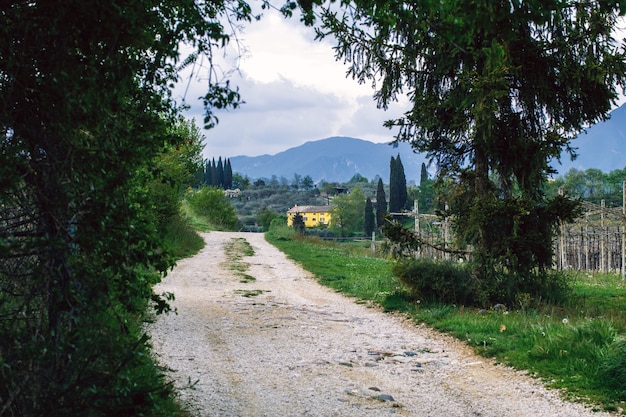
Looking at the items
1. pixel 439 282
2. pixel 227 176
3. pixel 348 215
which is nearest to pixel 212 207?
pixel 439 282

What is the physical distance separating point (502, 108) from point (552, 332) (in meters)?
5.44

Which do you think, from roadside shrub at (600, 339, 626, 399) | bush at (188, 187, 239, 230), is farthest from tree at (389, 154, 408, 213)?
roadside shrub at (600, 339, 626, 399)

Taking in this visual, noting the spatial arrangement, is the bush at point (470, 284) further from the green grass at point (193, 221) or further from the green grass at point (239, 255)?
the green grass at point (193, 221)

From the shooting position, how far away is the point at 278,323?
10758 millimetres

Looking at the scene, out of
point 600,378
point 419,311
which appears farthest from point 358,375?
point 419,311

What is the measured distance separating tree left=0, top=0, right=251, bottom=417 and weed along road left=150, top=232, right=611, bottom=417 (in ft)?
3.81

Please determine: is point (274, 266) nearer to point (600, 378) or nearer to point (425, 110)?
point (425, 110)

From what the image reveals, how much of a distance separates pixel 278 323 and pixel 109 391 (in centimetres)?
719

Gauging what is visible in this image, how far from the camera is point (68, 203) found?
3.64 metres

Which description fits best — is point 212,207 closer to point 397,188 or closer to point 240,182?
point 397,188

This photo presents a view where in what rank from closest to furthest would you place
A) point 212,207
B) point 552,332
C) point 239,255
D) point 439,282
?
point 552,332, point 439,282, point 239,255, point 212,207

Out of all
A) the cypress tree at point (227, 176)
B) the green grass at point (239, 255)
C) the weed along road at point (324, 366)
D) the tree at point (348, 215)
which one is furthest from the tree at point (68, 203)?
the cypress tree at point (227, 176)

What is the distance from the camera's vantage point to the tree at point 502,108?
11.3 meters

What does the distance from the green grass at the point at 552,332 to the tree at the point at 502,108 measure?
1.49 m
